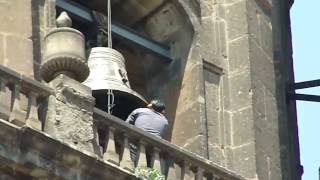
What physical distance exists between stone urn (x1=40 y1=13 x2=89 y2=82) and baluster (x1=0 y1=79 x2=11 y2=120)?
0.53 meters

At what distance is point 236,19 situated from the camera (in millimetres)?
24078

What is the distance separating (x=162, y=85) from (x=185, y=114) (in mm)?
595

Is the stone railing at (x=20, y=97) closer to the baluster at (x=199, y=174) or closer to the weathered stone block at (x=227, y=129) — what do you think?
the baluster at (x=199, y=174)

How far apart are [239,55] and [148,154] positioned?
113 inches

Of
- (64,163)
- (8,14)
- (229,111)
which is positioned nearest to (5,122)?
(64,163)

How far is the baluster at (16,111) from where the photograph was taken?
790 inches

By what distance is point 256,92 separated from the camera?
2355cm

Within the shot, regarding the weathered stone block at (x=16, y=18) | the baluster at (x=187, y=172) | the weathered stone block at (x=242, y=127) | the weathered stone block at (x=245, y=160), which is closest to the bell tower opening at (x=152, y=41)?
the weathered stone block at (x=242, y=127)

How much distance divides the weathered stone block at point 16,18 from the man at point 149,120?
1095 mm

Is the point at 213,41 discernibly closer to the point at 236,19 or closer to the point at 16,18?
the point at 236,19

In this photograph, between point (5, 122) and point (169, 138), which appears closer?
Result: point (5, 122)

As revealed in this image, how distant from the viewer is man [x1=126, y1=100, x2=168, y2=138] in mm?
21922

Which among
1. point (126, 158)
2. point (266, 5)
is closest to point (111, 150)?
point (126, 158)

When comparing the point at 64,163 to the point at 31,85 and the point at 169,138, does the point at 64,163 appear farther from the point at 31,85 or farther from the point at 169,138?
the point at 169,138
